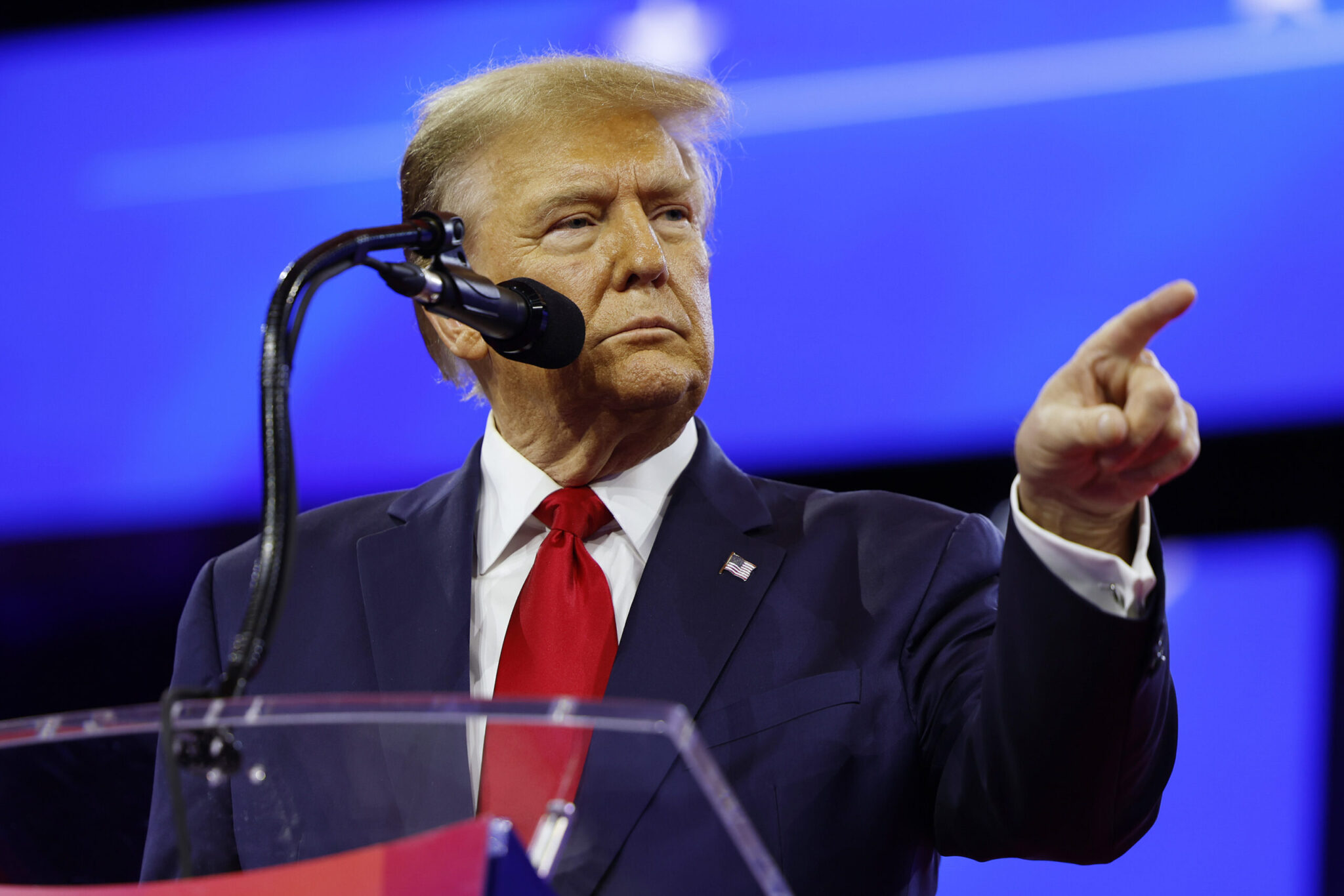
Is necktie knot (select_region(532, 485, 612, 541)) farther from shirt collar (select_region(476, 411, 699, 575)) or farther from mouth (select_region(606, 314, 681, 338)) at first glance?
mouth (select_region(606, 314, 681, 338))

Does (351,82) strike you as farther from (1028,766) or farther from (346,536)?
(1028,766)

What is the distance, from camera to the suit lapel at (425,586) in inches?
60.4

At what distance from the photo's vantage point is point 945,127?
8.00 ft

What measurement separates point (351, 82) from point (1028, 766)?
209 cm

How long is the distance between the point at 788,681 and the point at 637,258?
567 millimetres

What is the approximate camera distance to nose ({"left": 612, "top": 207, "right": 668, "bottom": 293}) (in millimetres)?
1702

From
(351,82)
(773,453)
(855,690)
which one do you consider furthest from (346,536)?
(351,82)

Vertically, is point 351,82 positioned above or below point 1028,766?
above

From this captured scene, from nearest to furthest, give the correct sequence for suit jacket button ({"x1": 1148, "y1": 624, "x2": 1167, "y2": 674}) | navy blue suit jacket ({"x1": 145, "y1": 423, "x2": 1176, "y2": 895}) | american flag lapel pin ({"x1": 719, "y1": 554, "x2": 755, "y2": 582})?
1. navy blue suit jacket ({"x1": 145, "y1": 423, "x2": 1176, "y2": 895})
2. suit jacket button ({"x1": 1148, "y1": 624, "x2": 1167, "y2": 674})
3. american flag lapel pin ({"x1": 719, "y1": 554, "x2": 755, "y2": 582})

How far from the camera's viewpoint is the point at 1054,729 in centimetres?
116

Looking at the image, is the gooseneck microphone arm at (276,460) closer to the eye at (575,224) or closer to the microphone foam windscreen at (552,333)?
the microphone foam windscreen at (552,333)

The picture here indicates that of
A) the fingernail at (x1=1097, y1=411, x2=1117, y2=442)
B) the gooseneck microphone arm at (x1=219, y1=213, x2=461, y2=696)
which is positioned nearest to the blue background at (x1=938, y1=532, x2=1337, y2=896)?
the fingernail at (x1=1097, y1=411, x2=1117, y2=442)

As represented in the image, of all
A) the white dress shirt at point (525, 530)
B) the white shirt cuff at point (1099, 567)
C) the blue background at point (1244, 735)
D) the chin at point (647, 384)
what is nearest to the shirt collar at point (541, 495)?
the white dress shirt at point (525, 530)

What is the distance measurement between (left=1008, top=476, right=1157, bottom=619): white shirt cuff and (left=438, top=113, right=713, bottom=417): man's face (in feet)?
2.14
